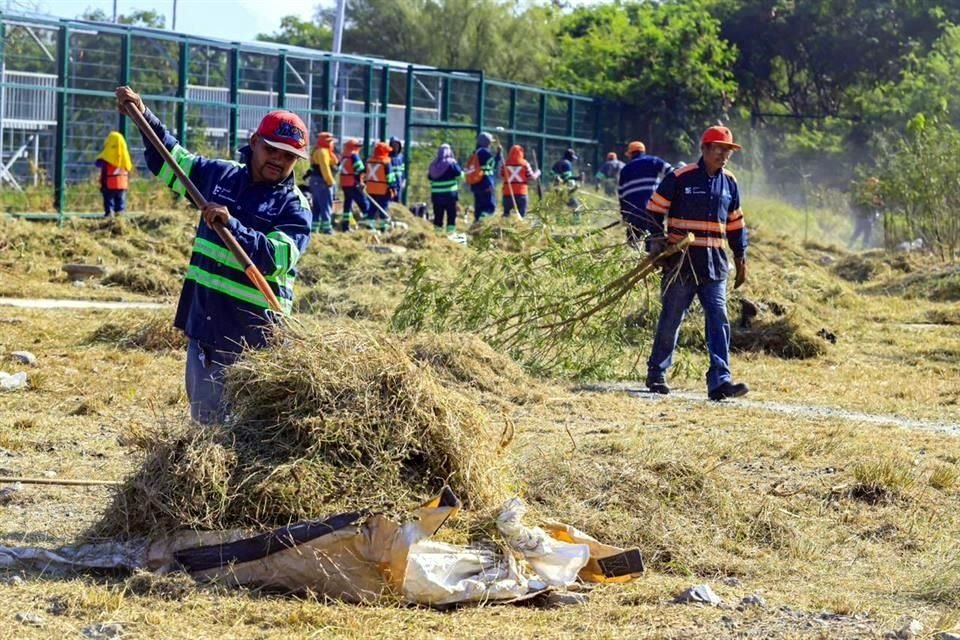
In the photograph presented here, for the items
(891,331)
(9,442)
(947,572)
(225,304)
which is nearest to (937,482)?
(947,572)

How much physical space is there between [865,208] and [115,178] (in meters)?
15.4

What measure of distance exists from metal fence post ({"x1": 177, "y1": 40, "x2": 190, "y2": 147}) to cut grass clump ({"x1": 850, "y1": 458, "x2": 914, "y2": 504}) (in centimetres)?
1656

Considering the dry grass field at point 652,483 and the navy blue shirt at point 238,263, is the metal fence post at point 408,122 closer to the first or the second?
the dry grass field at point 652,483

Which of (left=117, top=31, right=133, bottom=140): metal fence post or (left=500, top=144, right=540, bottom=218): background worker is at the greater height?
(left=117, top=31, right=133, bottom=140): metal fence post

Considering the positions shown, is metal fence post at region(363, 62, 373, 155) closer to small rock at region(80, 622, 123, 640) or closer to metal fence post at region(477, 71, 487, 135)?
metal fence post at region(477, 71, 487, 135)

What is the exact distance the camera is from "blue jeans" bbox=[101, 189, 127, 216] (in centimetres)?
2150

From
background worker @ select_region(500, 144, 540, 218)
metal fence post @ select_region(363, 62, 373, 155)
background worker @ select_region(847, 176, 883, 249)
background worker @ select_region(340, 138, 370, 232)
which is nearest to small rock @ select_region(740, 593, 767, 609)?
background worker @ select_region(340, 138, 370, 232)

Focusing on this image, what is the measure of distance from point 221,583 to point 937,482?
4.13 metres

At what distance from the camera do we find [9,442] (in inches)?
320

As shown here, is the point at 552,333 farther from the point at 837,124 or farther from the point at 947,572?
the point at 837,124

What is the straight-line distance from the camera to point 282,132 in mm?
6367

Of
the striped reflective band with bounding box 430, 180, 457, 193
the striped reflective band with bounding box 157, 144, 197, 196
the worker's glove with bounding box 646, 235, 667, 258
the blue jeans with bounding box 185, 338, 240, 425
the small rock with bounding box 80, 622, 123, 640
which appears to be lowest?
the small rock with bounding box 80, 622, 123, 640

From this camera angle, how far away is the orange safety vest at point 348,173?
82.4 ft

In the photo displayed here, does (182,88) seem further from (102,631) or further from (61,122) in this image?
(102,631)
